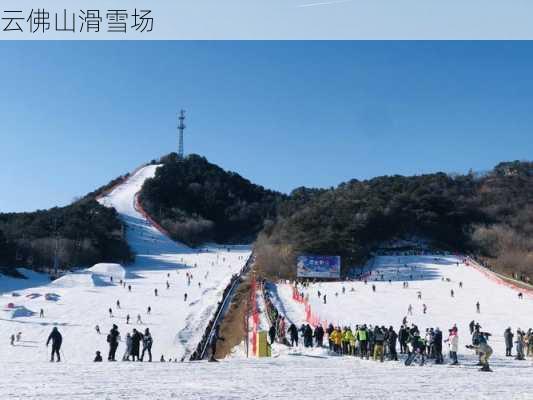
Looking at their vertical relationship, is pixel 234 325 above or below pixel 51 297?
below

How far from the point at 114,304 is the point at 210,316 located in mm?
8697

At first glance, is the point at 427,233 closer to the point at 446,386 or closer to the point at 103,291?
the point at 103,291

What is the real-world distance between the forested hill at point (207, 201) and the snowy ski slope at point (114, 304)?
75.7 feet

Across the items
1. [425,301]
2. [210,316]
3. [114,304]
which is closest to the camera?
[210,316]

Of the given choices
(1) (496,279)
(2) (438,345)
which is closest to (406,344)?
(2) (438,345)

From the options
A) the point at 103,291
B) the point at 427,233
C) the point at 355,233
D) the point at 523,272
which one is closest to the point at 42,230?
the point at 103,291

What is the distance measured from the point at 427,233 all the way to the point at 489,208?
10.8 m

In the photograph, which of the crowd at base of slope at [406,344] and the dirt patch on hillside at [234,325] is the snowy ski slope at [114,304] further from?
the crowd at base of slope at [406,344]

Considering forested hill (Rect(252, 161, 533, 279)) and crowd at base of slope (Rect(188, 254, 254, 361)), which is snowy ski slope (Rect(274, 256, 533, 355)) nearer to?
crowd at base of slope (Rect(188, 254, 254, 361))

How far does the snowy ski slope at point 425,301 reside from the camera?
26188mm

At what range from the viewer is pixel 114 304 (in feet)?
118

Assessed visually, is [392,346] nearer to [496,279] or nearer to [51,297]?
[51,297]

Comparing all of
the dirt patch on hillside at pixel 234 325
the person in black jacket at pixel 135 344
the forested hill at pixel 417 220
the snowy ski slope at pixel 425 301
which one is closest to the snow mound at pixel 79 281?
the dirt patch on hillside at pixel 234 325

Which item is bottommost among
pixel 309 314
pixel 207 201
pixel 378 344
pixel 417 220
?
pixel 309 314
